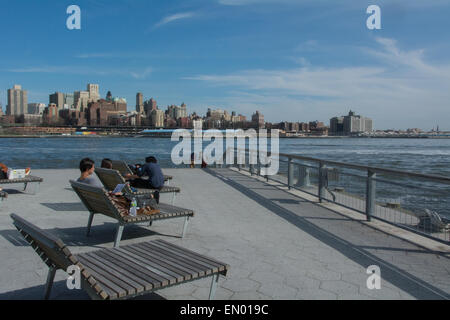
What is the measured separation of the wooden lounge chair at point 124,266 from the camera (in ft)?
9.77

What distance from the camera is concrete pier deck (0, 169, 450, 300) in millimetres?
3883

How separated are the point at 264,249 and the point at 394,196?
275cm

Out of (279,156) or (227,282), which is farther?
(279,156)

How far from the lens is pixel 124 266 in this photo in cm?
351

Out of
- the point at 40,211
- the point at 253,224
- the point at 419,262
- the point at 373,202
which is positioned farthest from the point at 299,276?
Result: the point at 40,211

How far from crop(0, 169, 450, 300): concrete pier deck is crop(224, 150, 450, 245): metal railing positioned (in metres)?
0.29

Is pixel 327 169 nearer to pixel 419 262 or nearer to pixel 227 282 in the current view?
pixel 419 262

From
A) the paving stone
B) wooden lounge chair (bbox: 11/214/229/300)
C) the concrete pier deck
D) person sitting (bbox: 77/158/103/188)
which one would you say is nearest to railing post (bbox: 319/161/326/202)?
the concrete pier deck

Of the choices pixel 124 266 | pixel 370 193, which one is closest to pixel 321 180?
pixel 370 193

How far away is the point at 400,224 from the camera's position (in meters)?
6.16

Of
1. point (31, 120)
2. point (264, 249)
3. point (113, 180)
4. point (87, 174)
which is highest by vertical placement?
point (31, 120)

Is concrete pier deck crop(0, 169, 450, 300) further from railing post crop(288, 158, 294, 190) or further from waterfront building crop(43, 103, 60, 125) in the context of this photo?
waterfront building crop(43, 103, 60, 125)

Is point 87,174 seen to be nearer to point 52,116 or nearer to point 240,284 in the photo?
point 240,284

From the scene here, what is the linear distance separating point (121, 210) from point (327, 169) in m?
4.85
